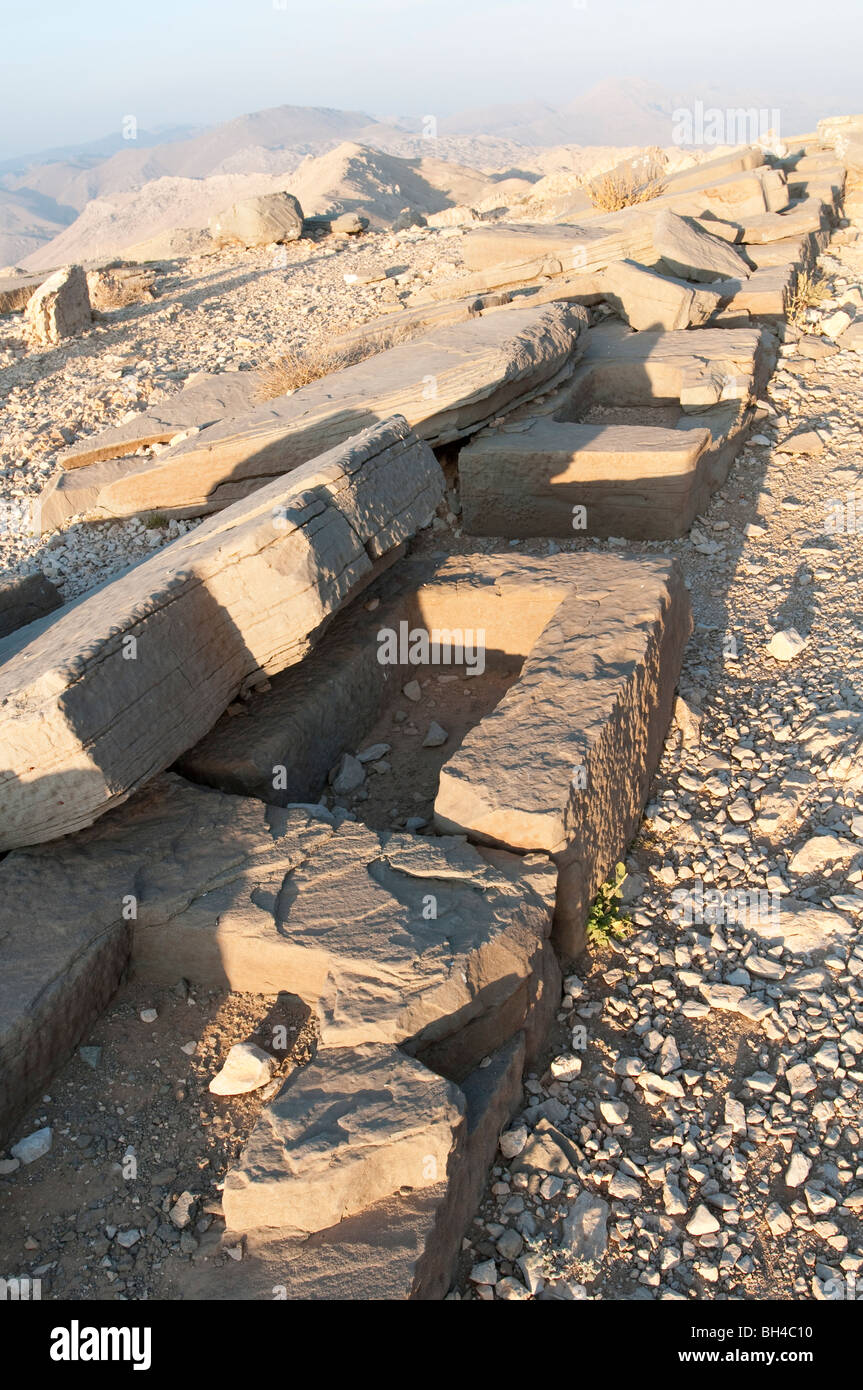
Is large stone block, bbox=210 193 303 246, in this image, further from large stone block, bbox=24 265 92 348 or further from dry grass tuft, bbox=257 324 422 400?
dry grass tuft, bbox=257 324 422 400

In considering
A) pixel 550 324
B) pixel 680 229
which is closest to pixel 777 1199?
pixel 550 324

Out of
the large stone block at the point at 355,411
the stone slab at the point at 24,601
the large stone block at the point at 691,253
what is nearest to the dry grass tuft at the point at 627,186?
the large stone block at the point at 691,253

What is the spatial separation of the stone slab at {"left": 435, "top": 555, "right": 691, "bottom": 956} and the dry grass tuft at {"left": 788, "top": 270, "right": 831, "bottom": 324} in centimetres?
450

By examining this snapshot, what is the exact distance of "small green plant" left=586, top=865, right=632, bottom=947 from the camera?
306cm

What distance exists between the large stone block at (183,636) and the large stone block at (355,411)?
1284 millimetres

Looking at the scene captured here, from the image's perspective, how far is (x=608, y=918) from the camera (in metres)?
3.10

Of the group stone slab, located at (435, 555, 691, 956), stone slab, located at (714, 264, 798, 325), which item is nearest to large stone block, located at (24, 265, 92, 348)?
stone slab, located at (714, 264, 798, 325)

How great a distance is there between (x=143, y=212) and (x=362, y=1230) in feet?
199

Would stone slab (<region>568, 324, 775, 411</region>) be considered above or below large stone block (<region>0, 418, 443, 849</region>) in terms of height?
above

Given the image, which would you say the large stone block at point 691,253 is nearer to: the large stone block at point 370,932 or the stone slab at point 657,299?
the stone slab at point 657,299

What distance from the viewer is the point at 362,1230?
2090mm

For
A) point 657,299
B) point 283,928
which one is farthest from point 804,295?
point 283,928

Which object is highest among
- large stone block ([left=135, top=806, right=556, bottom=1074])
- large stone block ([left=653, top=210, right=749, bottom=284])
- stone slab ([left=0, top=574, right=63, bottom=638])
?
large stone block ([left=653, top=210, right=749, bottom=284])

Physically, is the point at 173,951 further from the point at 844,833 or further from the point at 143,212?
the point at 143,212
